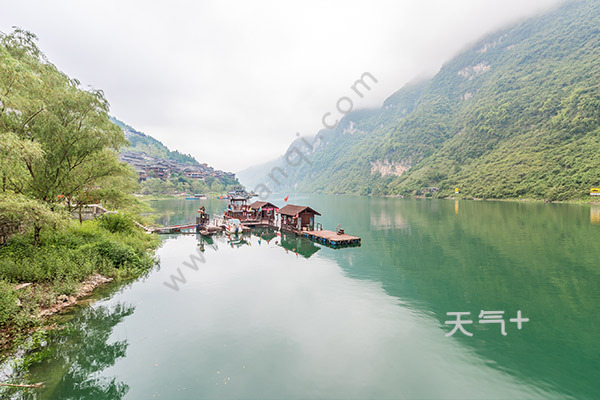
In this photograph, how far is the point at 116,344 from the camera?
1055cm

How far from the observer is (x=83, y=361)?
939 cm

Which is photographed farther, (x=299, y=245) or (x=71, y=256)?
(x=299, y=245)

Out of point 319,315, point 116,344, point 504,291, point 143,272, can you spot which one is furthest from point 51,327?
point 504,291

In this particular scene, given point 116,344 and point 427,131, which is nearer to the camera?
point 116,344

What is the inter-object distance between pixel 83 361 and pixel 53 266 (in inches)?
283

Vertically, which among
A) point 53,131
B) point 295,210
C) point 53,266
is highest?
point 53,131

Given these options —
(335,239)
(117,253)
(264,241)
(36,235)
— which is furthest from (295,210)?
(36,235)

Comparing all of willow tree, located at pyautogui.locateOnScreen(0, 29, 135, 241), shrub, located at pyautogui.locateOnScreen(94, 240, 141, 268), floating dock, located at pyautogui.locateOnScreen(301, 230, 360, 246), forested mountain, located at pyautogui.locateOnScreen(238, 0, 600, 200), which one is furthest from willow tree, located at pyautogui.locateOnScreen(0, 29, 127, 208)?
forested mountain, located at pyautogui.locateOnScreen(238, 0, 600, 200)

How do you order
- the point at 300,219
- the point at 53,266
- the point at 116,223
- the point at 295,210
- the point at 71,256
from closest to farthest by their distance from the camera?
the point at 53,266 → the point at 71,256 → the point at 116,223 → the point at 300,219 → the point at 295,210

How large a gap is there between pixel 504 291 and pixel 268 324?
14416 mm

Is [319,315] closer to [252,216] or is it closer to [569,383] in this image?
[569,383]

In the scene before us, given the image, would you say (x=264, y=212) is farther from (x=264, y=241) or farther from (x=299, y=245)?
(x=299, y=245)

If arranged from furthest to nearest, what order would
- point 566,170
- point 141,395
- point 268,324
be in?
point 566,170
point 268,324
point 141,395

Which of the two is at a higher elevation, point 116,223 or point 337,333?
point 116,223
